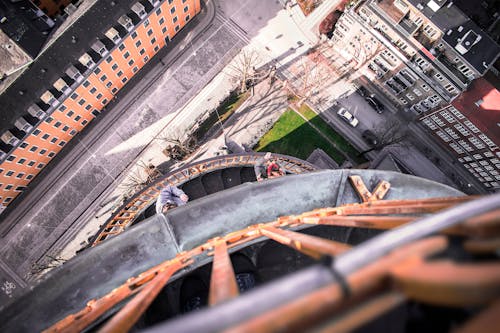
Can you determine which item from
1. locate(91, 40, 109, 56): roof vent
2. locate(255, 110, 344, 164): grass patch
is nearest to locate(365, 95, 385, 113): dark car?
locate(255, 110, 344, 164): grass patch

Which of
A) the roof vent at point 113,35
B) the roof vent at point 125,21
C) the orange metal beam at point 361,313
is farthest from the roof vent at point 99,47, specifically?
the orange metal beam at point 361,313

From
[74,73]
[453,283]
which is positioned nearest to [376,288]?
[453,283]

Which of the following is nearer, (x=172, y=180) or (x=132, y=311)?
(x=132, y=311)

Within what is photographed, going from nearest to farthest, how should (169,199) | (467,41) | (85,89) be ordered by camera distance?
(169,199), (467,41), (85,89)

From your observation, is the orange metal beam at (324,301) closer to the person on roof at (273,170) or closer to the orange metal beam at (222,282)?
the orange metal beam at (222,282)

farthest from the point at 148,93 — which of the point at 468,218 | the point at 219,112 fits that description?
the point at 468,218

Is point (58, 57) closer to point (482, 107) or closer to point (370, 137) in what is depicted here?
point (370, 137)

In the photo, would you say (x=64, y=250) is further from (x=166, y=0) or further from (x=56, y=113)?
(x=166, y=0)
